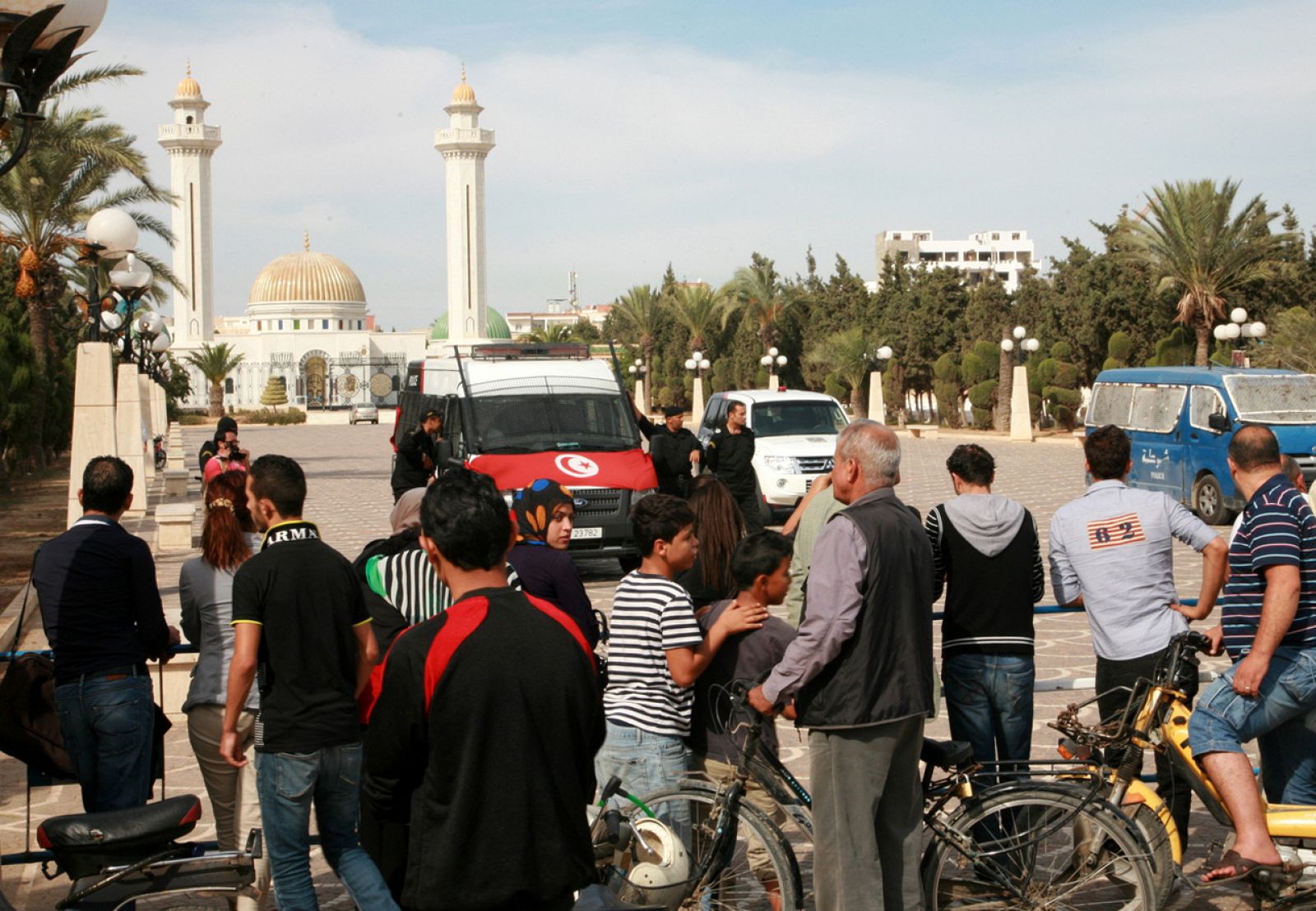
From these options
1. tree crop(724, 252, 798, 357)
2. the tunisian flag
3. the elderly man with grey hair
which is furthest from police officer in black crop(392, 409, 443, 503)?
tree crop(724, 252, 798, 357)

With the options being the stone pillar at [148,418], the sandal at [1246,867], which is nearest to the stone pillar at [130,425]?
the stone pillar at [148,418]

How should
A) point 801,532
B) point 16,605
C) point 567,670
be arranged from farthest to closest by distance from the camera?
point 16,605, point 801,532, point 567,670

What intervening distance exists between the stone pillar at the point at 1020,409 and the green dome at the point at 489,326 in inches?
2423

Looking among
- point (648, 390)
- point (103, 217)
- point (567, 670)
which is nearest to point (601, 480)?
point (103, 217)

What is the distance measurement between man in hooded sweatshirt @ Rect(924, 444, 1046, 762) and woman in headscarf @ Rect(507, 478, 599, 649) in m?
1.28

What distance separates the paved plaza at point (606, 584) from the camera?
582 centimetres

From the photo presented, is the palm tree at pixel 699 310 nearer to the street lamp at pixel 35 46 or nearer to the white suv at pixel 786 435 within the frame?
the white suv at pixel 786 435

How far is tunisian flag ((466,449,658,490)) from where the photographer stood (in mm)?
13898

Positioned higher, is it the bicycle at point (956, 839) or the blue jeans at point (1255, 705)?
the blue jeans at point (1255, 705)

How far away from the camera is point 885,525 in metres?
4.34

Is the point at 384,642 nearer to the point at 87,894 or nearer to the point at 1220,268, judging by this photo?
the point at 87,894

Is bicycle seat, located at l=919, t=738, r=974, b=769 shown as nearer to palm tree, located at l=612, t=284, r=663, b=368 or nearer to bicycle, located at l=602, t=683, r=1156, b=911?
bicycle, located at l=602, t=683, r=1156, b=911

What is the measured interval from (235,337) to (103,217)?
307 feet

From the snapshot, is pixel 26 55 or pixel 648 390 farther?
pixel 648 390
